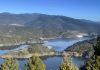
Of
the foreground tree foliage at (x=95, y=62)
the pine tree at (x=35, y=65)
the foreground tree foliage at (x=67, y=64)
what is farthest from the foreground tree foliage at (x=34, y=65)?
the foreground tree foliage at (x=67, y=64)

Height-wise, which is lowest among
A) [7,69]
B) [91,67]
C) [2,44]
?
[2,44]

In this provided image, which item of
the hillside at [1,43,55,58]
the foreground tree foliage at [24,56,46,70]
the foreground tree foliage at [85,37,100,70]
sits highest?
the foreground tree foliage at [85,37,100,70]

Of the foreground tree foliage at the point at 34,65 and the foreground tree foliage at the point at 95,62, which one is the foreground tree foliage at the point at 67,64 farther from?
the foreground tree foliage at the point at 34,65

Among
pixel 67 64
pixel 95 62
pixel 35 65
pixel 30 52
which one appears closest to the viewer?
pixel 67 64

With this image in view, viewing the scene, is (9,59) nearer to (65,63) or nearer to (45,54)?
(65,63)

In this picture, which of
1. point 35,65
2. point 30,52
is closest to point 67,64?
point 35,65

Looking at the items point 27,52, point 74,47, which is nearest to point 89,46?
point 74,47

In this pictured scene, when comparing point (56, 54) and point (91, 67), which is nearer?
point (91, 67)

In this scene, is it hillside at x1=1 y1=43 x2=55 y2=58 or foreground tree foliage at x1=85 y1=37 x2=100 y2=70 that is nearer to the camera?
foreground tree foliage at x1=85 y1=37 x2=100 y2=70

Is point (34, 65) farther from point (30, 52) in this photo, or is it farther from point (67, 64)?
point (30, 52)

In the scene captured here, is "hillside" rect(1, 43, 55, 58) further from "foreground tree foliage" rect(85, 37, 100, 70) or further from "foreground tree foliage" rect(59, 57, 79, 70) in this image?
"foreground tree foliage" rect(59, 57, 79, 70)

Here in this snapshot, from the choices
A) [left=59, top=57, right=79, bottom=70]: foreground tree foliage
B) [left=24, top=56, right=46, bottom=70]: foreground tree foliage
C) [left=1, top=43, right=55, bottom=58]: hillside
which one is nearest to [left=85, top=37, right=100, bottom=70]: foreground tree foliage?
[left=59, top=57, right=79, bottom=70]: foreground tree foliage
